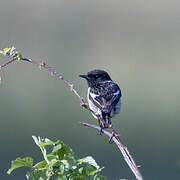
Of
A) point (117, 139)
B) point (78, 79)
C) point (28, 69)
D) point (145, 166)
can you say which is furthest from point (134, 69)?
point (117, 139)

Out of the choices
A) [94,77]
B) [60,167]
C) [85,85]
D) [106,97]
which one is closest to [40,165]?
[60,167]

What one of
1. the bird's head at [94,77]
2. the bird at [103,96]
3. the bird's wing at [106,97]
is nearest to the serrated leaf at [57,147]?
the bird at [103,96]

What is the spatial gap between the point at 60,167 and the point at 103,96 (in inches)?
108

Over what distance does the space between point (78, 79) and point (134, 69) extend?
4.68 ft

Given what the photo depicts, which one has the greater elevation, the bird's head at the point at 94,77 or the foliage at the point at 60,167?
the bird's head at the point at 94,77

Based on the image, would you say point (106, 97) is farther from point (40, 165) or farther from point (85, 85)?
point (85, 85)

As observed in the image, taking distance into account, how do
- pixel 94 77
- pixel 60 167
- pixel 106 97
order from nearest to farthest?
1. pixel 60 167
2. pixel 106 97
3. pixel 94 77

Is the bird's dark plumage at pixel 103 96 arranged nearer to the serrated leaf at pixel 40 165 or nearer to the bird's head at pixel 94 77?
the bird's head at pixel 94 77

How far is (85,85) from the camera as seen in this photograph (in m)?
11.4

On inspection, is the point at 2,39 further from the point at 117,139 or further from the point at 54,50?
the point at 117,139

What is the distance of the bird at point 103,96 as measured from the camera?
14.5ft

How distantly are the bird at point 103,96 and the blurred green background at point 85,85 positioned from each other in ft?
3.22

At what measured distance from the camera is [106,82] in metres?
5.40

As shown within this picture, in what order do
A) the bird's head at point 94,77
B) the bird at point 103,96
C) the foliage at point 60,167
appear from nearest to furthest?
the foliage at point 60,167 < the bird at point 103,96 < the bird's head at point 94,77
